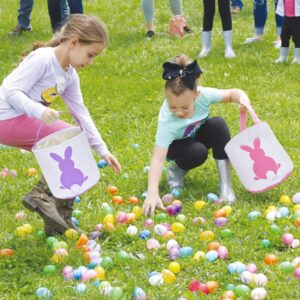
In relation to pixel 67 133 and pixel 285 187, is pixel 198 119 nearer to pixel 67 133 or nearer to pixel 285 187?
pixel 285 187

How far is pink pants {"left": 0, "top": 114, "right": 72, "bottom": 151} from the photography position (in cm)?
342

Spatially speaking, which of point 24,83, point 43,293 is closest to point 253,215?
point 43,293

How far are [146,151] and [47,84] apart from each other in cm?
153

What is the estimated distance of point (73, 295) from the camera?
9.55 feet

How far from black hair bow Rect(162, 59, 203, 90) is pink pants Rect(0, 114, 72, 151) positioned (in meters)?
0.80

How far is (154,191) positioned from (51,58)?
3.24 ft

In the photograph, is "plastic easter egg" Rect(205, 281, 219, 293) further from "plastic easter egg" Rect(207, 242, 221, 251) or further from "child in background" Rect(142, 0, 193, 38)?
"child in background" Rect(142, 0, 193, 38)

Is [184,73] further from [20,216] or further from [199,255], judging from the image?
[20,216]

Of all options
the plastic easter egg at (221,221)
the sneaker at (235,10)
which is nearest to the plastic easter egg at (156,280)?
the plastic easter egg at (221,221)

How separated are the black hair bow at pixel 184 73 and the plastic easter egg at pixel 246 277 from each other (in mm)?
1238

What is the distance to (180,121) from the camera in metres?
4.01

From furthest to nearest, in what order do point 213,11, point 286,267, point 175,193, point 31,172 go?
1. point 213,11
2. point 31,172
3. point 175,193
4. point 286,267

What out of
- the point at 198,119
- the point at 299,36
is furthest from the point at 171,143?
the point at 299,36

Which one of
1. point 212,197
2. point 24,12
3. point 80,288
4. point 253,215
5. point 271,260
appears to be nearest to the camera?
point 80,288
